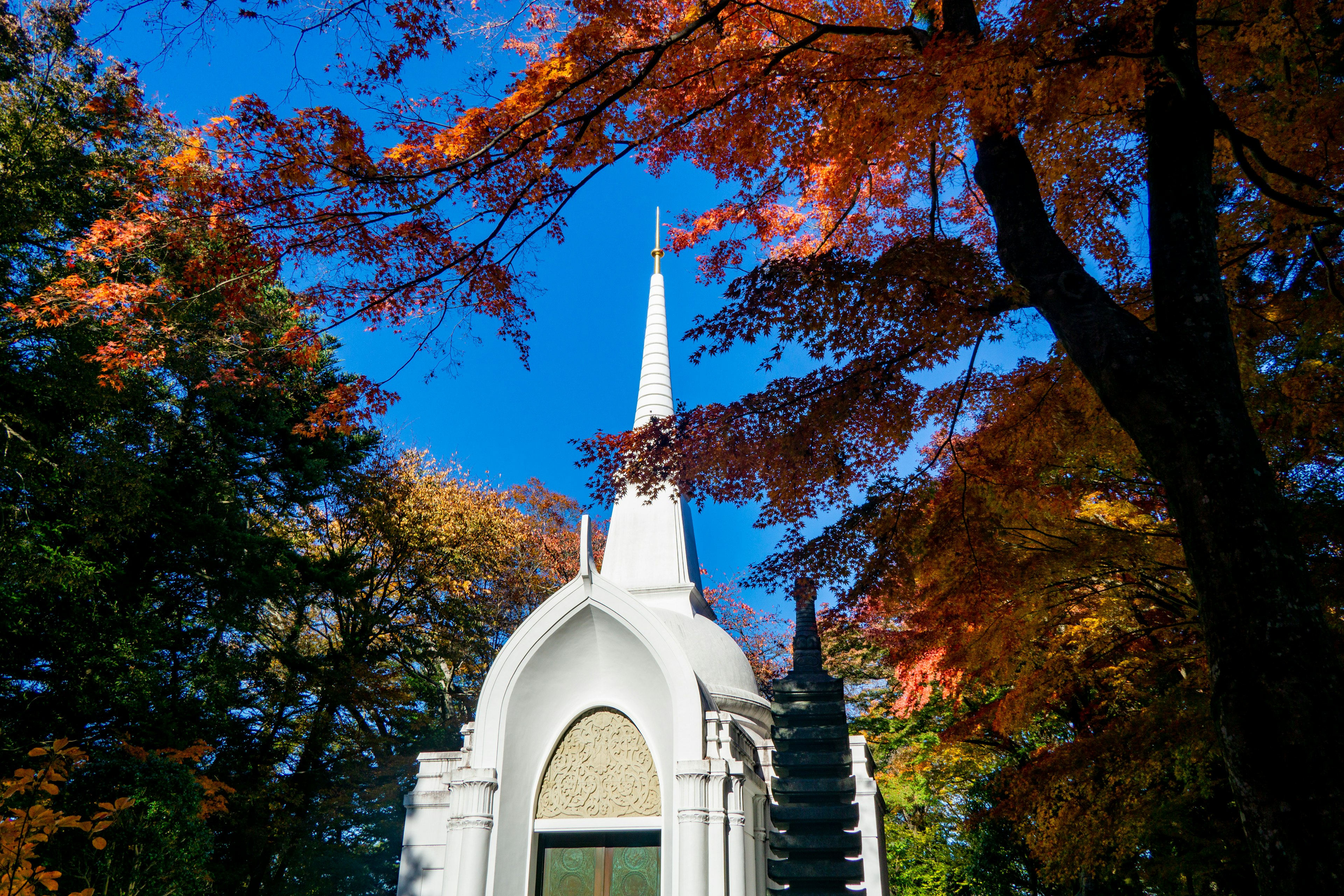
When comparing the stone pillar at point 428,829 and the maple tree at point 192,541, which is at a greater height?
the maple tree at point 192,541

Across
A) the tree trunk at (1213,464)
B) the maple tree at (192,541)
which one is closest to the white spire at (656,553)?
the maple tree at (192,541)

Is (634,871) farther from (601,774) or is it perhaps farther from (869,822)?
(869,822)

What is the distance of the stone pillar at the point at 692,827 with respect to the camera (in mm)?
10867

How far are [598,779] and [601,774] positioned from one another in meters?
0.09

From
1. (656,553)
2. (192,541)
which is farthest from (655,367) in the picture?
(192,541)

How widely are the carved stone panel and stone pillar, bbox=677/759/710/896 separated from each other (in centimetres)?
88

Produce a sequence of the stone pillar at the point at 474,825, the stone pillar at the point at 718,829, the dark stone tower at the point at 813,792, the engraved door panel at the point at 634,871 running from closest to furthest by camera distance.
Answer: the dark stone tower at the point at 813,792, the stone pillar at the point at 718,829, the stone pillar at the point at 474,825, the engraved door panel at the point at 634,871

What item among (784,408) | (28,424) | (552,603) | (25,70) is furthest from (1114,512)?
(25,70)

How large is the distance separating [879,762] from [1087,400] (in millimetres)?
17341

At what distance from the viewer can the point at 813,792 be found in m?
5.59

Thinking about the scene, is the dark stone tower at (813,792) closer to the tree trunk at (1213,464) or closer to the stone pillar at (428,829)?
the tree trunk at (1213,464)

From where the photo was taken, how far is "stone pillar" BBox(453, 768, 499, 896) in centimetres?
1138

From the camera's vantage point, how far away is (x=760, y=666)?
85.1 feet

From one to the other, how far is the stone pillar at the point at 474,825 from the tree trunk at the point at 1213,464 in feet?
35.1
